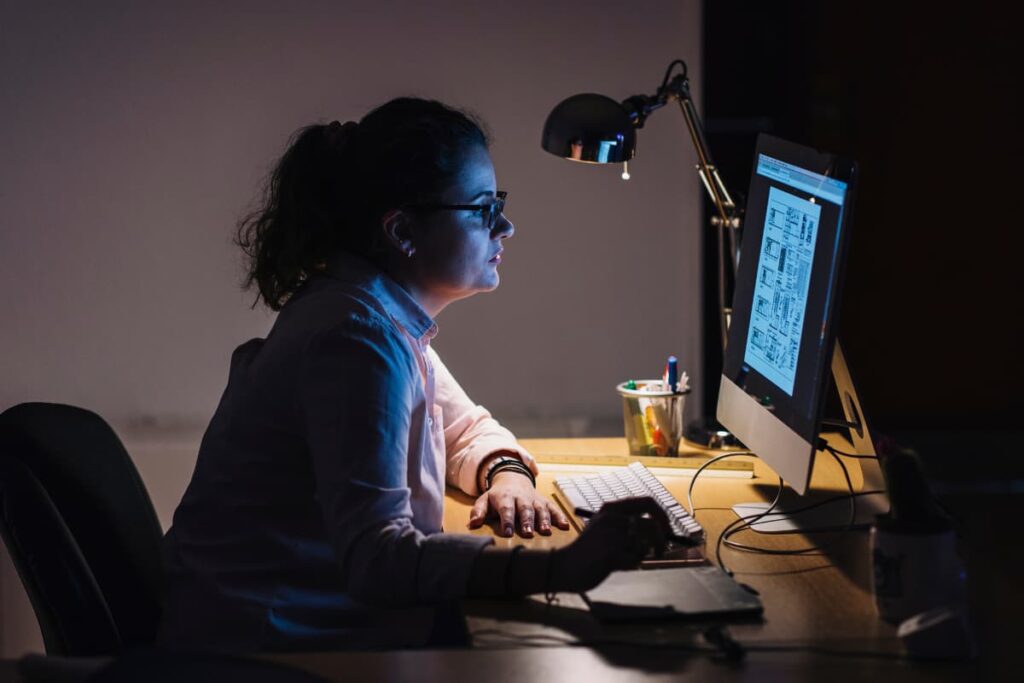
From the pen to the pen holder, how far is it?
15.2 inches

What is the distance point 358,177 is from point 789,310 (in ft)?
1.87

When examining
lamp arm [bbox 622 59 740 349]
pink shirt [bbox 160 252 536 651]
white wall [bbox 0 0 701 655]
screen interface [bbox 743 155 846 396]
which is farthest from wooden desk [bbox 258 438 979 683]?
white wall [bbox 0 0 701 655]

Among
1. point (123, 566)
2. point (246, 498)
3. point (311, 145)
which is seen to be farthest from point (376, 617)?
point (311, 145)

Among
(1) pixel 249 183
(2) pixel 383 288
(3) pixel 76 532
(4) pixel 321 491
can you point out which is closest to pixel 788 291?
(2) pixel 383 288

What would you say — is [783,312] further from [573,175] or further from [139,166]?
[139,166]

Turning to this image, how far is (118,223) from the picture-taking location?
8.27 feet

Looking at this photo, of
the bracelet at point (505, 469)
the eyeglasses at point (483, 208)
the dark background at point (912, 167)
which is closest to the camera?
the eyeglasses at point (483, 208)

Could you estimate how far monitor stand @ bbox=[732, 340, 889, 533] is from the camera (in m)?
1.50

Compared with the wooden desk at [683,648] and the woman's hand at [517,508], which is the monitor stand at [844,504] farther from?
the woman's hand at [517,508]

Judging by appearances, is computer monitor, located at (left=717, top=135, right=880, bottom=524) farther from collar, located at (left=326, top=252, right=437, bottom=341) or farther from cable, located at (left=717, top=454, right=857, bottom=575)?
collar, located at (left=326, top=252, right=437, bottom=341)

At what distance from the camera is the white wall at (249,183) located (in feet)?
8.12

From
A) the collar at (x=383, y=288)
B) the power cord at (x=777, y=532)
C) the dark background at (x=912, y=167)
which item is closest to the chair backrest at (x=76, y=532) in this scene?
the collar at (x=383, y=288)

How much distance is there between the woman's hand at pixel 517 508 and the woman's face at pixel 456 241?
27 centimetres

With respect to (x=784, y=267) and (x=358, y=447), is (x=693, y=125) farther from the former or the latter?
(x=358, y=447)
